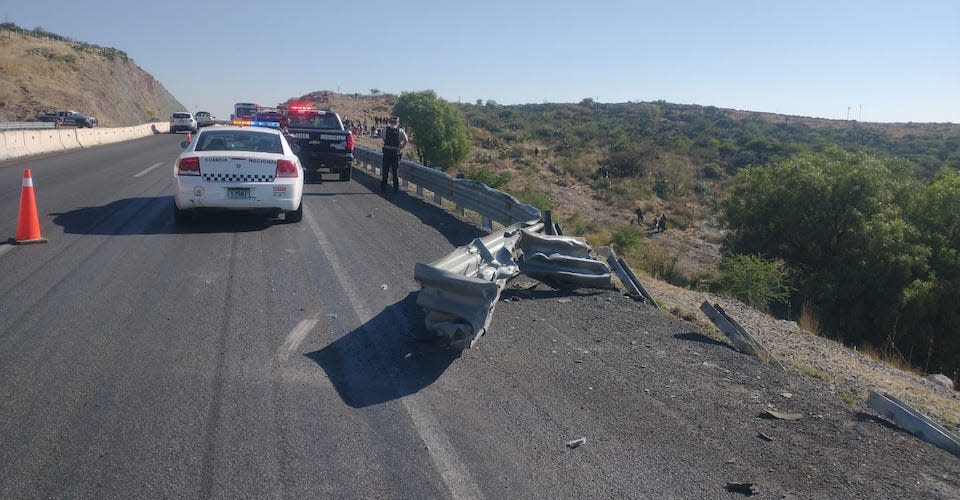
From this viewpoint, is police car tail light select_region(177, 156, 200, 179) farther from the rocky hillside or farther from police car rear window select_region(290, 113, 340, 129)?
the rocky hillside

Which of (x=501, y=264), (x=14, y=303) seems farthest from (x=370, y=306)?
(x=14, y=303)

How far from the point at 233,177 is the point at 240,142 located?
103 centimetres

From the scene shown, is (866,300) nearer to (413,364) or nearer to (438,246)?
(438,246)

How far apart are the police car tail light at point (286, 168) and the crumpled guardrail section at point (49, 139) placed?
54.2 feet

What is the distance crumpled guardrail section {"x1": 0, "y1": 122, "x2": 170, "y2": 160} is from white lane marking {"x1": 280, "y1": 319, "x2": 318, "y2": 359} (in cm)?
2137

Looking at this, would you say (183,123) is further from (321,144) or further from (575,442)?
(575,442)

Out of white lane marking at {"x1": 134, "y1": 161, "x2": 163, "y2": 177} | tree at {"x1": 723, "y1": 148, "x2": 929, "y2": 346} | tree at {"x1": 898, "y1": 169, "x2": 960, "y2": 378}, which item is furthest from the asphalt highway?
white lane marking at {"x1": 134, "y1": 161, "x2": 163, "y2": 177}

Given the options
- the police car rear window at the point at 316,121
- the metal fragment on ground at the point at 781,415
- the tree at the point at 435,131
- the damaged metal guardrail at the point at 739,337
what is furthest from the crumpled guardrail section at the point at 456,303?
the tree at the point at 435,131

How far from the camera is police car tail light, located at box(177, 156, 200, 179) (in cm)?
1102

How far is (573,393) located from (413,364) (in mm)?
1291

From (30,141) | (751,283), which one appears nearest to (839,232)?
(751,283)

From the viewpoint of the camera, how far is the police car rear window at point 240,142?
11.7 meters

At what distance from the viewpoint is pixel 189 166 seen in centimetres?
1105

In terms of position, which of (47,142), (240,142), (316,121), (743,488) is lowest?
(743,488)
